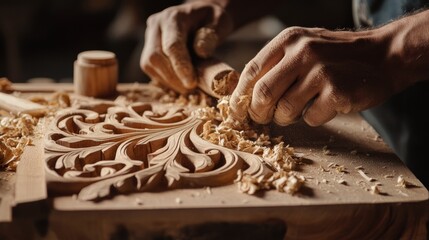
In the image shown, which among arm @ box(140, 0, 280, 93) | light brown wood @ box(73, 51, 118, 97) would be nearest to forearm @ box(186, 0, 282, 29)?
arm @ box(140, 0, 280, 93)

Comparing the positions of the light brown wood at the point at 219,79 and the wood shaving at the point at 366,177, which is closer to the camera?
the wood shaving at the point at 366,177

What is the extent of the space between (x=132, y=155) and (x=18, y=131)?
335 mm

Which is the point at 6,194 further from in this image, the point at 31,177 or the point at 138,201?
the point at 138,201

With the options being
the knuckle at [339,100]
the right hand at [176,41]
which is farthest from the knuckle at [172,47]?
the knuckle at [339,100]

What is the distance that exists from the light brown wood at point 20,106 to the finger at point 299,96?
0.67 metres

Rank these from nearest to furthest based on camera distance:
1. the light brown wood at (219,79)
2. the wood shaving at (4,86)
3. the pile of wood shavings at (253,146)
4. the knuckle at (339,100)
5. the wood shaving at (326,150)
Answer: the pile of wood shavings at (253,146) → the knuckle at (339,100) → the wood shaving at (326,150) → the light brown wood at (219,79) → the wood shaving at (4,86)

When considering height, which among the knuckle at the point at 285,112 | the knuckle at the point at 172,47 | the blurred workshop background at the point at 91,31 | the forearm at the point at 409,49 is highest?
the forearm at the point at 409,49

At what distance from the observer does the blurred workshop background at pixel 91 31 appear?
12.0 ft

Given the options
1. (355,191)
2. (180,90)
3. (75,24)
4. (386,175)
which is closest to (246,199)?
(355,191)

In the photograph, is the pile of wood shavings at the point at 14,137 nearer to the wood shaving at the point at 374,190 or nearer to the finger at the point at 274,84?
Result: the finger at the point at 274,84

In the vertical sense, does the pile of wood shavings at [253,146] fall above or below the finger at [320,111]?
below

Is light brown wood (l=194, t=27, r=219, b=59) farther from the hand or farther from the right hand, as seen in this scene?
the hand

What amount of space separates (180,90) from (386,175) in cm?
71

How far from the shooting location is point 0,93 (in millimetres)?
1615
